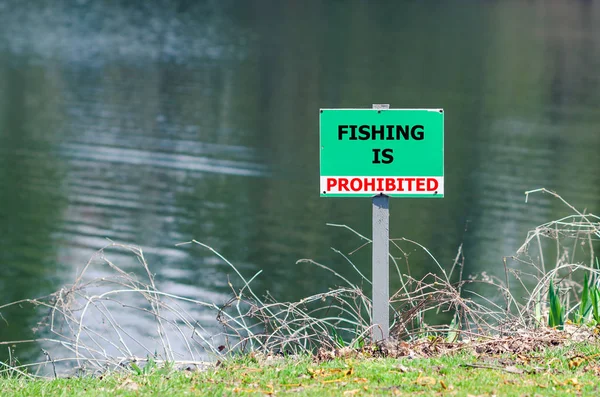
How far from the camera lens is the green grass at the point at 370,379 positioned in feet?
16.0

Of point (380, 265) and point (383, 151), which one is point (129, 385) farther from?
point (383, 151)

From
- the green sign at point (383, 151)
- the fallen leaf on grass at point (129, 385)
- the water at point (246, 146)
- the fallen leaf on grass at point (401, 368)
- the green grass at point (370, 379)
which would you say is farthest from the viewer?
the water at point (246, 146)

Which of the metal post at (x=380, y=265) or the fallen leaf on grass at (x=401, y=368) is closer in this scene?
the fallen leaf on grass at (x=401, y=368)

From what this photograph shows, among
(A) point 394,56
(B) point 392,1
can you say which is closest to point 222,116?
(A) point 394,56

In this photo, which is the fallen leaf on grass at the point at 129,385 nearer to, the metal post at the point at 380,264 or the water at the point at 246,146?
the metal post at the point at 380,264

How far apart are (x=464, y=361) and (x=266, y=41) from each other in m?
38.6

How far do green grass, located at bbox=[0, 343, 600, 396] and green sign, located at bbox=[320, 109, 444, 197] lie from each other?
97cm

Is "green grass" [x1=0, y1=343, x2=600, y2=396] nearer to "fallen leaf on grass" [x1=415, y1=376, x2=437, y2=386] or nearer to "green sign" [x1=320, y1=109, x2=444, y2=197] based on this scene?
"fallen leaf on grass" [x1=415, y1=376, x2=437, y2=386]

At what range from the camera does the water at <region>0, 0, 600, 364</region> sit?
13297mm

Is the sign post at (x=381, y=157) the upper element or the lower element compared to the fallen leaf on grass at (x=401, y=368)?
upper

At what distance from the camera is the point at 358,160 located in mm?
5625

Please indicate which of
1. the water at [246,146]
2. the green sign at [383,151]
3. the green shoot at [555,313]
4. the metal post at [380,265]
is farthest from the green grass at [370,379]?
the water at [246,146]

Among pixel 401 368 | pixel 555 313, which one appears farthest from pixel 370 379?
pixel 555 313

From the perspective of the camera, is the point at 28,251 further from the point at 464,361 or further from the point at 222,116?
the point at 222,116
